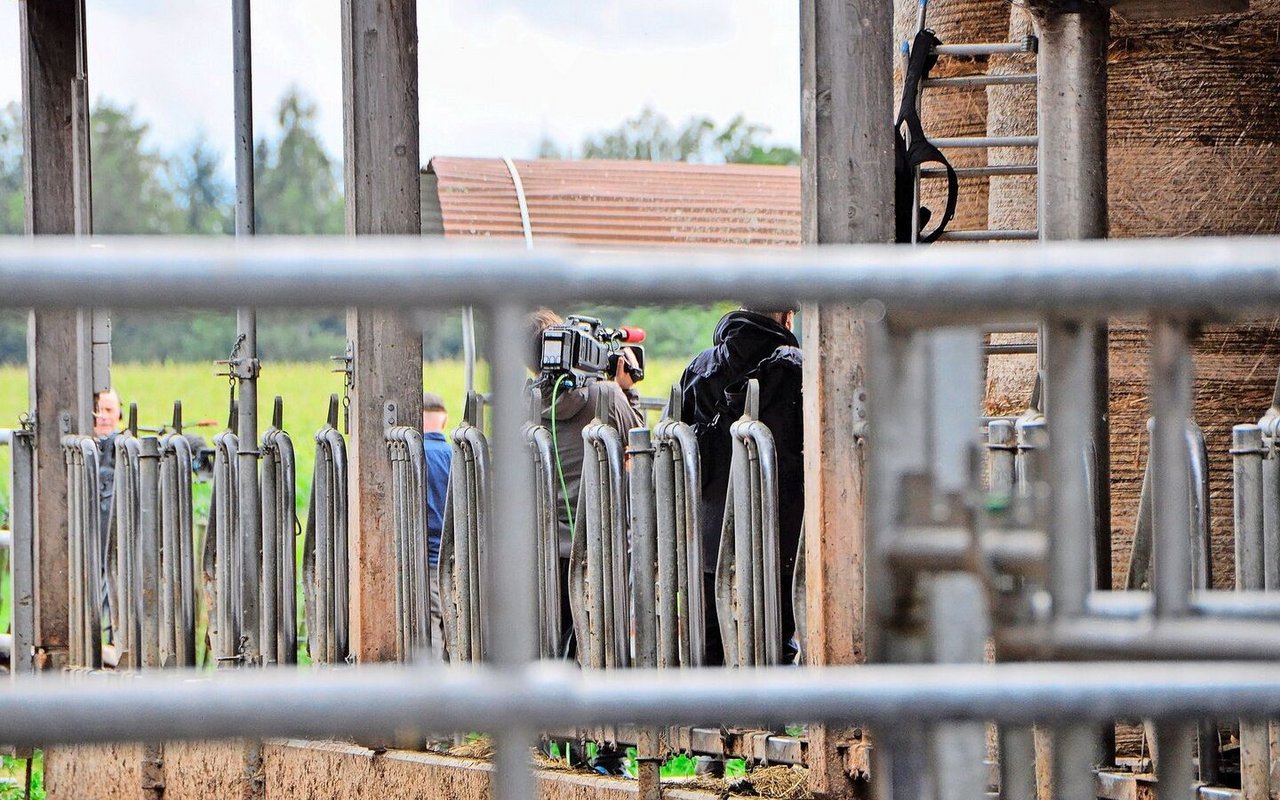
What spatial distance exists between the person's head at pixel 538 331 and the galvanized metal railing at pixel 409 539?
70 cm

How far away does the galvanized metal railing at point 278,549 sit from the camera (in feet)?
20.3

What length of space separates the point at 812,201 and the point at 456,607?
1839mm

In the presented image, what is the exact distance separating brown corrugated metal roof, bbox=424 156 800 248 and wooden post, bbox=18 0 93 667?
4.90m

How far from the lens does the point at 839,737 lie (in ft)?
15.1

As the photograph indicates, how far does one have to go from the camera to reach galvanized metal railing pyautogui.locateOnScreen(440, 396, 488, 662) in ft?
17.9

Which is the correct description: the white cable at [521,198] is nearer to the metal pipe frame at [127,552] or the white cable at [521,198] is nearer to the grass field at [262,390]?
the metal pipe frame at [127,552]

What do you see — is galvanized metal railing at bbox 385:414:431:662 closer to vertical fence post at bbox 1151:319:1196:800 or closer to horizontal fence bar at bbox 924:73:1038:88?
horizontal fence bar at bbox 924:73:1038:88

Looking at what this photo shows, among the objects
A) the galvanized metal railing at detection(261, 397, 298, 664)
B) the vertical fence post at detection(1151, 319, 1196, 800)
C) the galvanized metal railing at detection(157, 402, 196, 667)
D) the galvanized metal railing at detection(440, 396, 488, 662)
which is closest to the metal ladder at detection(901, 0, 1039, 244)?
the galvanized metal railing at detection(440, 396, 488, 662)

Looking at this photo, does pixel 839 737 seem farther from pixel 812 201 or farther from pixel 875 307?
pixel 875 307

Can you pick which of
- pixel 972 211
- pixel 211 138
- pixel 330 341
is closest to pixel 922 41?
pixel 972 211

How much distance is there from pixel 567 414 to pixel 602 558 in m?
1.56

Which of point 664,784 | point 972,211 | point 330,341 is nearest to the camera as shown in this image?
point 664,784

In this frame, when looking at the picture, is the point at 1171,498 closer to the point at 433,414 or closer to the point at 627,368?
the point at 627,368

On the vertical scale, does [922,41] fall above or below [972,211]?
above
